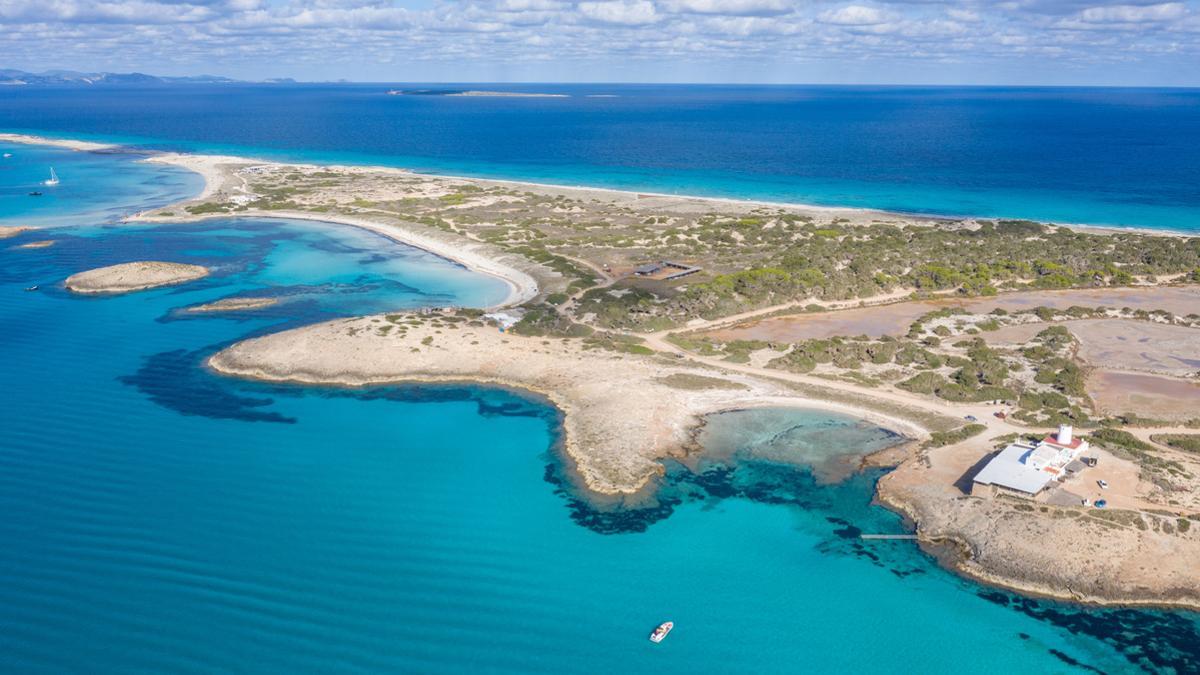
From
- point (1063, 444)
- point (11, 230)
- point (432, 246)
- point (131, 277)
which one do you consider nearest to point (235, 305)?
point (131, 277)

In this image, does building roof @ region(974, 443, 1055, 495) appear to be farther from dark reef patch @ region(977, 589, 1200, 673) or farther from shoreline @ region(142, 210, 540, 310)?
shoreline @ region(142, 210, 540, 310)

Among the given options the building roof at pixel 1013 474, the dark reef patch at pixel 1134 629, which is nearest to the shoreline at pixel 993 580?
the dark reef patch at pixel 1134 629

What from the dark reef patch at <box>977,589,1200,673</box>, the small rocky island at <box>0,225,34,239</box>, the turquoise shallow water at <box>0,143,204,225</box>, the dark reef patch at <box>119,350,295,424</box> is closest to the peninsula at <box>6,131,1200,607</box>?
the dark reef patch at <box>977,589,1200,673</box>

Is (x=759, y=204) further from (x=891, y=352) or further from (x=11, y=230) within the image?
(x=11, y=230)

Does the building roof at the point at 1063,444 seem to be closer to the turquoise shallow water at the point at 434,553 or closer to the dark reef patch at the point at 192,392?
the turquoise shallow water at the point at 434,553

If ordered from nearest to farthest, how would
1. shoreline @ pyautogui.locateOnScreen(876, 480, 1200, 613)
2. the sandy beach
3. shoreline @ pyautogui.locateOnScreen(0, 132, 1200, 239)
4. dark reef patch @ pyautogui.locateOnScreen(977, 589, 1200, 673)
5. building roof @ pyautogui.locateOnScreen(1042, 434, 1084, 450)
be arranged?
1. dark reef patch @ pyautogui.locateOnScreen(977, 589, 1200, 673)
2. shoreline @ pyautogui.locateOnScreen(876, 480, 1200, 613)
3. building roof @ pyautogui.locateOnScreen(1042, 434, 1084, 450)
4. the sandy beach
5. shoreline @ pyautogui.locateOnScreen(0, 132, 1200, 239)

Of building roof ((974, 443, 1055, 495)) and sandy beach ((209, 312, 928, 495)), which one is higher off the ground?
building roof ((974, 443, 1055, 495))
